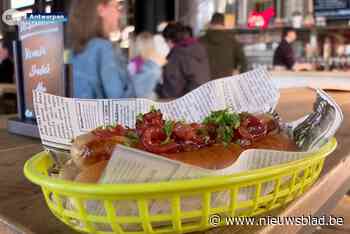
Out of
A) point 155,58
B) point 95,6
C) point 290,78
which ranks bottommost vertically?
point 290,78

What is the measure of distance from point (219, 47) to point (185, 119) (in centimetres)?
359

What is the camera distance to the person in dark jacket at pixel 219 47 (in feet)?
14.7

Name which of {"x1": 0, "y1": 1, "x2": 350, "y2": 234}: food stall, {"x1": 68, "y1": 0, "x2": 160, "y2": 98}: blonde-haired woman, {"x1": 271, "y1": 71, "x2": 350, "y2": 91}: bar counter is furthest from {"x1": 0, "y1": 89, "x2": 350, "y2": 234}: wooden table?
{"x1": 271, "y1": 71, "x2": 350, "y2": 91}: bar counter

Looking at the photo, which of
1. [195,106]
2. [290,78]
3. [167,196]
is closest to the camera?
[167,196]

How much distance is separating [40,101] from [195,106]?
379 millimetres

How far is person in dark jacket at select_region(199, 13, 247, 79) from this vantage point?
14.7 ft

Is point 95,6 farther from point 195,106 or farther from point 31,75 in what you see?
point 195,106

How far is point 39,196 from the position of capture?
31.4 inches

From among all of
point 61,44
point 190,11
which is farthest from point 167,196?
point 190,11

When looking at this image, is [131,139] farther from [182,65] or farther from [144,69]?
[182,65]

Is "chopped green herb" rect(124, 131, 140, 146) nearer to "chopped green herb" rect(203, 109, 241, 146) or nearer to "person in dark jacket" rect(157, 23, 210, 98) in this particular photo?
"chopped green herb" rect(203, 109, 241, 146)

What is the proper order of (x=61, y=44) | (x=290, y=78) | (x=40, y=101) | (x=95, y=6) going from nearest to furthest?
(x=40, y=101) < (x=61, y=44) < (x=95, y=6) < (x=290, y=78)

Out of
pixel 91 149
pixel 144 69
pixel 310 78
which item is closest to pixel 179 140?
pixel 91 149

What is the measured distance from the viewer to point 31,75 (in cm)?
138
